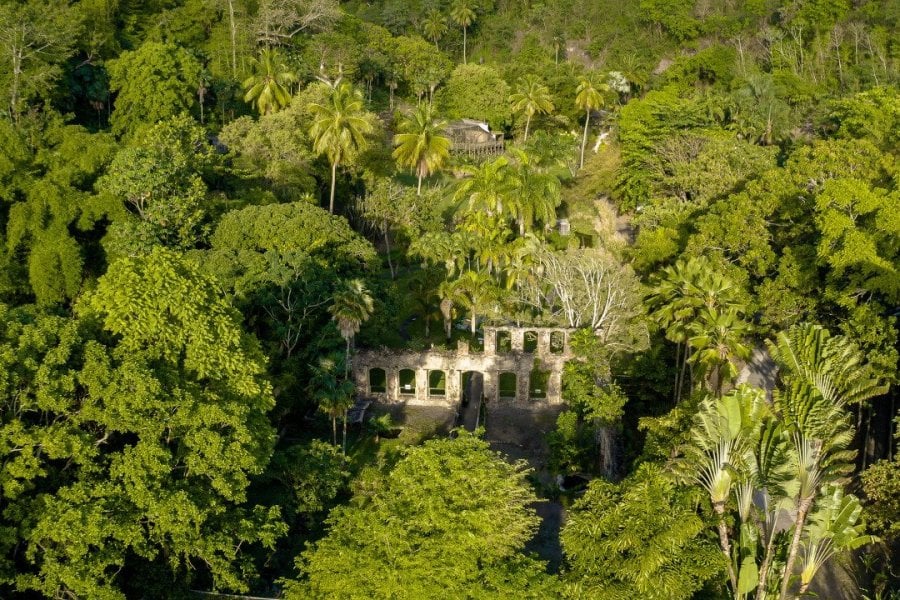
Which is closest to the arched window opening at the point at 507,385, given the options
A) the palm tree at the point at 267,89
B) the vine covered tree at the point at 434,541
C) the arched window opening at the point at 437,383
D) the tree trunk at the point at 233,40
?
the arched window opening at the point at 437,383

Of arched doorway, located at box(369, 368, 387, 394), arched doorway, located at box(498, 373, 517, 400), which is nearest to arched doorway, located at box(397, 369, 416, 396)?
arched doorway, located at box(369, 368, 387, 394)

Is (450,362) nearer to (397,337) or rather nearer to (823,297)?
(397,337)

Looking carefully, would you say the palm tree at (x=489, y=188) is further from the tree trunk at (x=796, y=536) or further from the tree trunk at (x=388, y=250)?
the tree trunk at (x=796, y=536)

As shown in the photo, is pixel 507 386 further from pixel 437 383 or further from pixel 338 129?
A: pixel 338 129

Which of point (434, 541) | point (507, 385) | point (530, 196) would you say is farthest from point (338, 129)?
point (434, 541)

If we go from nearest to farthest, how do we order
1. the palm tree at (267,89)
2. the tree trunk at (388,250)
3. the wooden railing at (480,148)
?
1. the tree trunk at (388,250)
2. the palm tree at (267,89)
3. the wooden railing at (480,148)

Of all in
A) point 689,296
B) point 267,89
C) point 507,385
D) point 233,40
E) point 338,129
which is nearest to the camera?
point 689,296
